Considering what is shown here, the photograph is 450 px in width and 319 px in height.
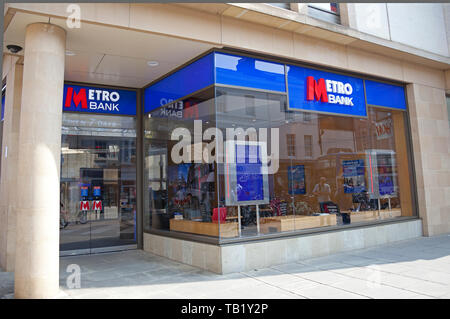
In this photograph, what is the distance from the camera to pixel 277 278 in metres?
5.80

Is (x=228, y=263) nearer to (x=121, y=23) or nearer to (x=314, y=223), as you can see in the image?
(x=314, y=223)

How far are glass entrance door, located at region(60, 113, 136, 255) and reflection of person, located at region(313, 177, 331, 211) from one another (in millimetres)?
4747

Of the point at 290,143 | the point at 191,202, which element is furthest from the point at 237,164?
the point at 290,143

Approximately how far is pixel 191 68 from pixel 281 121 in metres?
2.36

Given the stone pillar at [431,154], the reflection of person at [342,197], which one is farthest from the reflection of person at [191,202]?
the stone pillar at [431,154]

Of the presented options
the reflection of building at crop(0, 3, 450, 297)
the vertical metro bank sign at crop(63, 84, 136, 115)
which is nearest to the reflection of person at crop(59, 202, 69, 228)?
the reflection of building at crop(0, 3, 450, 297)

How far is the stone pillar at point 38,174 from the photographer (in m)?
5.01

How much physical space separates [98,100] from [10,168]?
259cm

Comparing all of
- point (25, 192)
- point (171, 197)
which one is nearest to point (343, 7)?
point (171, 197)

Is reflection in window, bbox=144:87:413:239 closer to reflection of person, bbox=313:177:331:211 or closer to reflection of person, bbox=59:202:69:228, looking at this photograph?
reflection of person, bbox=313:177:331:211

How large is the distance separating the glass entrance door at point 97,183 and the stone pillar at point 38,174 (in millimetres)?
3133

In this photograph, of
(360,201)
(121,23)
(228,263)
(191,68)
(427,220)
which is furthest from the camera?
(427,220)

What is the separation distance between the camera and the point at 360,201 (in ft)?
29.5

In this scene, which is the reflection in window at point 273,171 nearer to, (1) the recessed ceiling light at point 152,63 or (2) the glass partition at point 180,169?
(2) the glass partition at point 180,169
